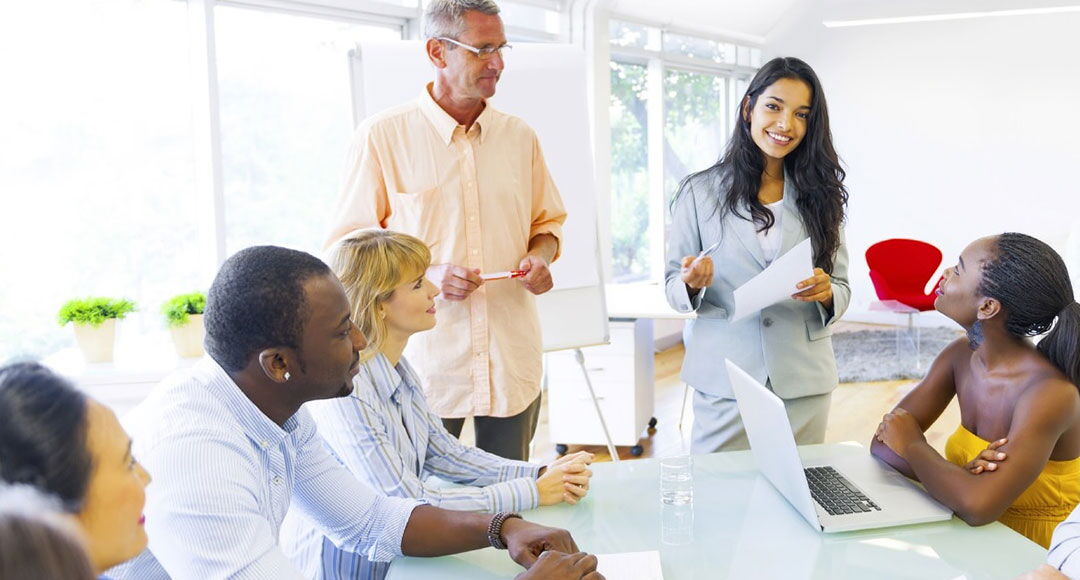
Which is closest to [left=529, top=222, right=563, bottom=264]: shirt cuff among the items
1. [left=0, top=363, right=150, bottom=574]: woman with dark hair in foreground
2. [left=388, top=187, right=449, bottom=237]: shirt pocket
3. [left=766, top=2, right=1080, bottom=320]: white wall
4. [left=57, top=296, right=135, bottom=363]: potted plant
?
[left=388, top=187, right=449, bottom=237]: shirt pocket

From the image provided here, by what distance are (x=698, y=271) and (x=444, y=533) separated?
3.15 ft

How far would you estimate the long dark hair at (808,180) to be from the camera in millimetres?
2328

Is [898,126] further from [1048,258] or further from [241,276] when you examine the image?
[241,276]

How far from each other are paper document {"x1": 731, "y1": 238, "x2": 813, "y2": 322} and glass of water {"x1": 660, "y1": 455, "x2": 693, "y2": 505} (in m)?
0.44

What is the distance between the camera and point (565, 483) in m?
1.83

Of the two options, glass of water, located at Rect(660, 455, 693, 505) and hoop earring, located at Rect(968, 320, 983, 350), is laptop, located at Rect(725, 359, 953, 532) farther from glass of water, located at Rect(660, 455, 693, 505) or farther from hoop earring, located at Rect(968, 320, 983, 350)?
hoop earring, located at Rect(968, 320, 983, 350)

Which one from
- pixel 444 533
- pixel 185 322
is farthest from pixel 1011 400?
pixel 185 322

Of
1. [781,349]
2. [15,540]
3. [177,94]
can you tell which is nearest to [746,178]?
[781,349]

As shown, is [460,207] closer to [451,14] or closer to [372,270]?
[451,14]

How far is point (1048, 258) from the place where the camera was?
1.87m

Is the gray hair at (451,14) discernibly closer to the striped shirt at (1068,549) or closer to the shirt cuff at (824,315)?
the shirt cuff at (824,315)

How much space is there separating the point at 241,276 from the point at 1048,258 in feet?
5.01

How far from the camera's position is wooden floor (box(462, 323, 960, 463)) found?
4.65m

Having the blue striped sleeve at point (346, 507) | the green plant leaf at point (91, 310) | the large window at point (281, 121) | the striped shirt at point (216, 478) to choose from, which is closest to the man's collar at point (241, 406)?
the striped shirt at point (216, 478)
